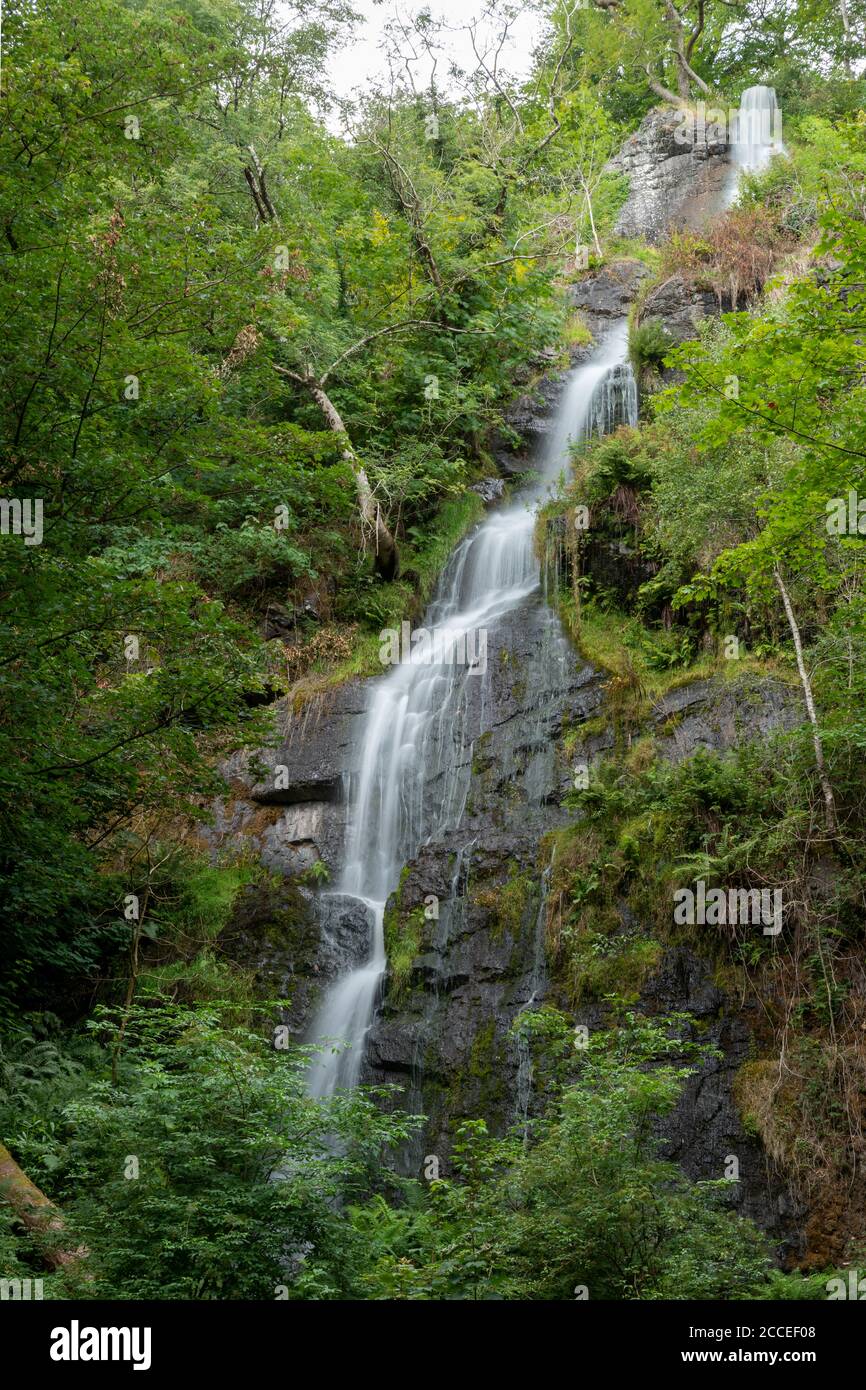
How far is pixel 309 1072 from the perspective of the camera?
1195 cm

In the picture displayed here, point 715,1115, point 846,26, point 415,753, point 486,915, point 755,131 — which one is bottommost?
point 715,1115

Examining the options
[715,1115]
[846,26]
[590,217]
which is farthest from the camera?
[846,26]

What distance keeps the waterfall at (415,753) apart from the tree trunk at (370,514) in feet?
3.19

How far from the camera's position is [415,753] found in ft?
48.5

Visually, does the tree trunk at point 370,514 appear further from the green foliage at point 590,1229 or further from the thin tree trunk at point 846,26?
the thin tree trunk at point 846,26

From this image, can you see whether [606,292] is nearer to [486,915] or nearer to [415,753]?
[415,753]

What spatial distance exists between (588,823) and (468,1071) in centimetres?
317

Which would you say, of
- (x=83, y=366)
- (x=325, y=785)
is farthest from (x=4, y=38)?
(x=325, y=785)

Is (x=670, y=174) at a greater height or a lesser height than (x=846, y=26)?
lesser

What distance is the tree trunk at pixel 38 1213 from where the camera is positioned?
641 cm

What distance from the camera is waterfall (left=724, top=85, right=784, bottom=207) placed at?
94.7 feet

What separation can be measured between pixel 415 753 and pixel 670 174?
23.3m

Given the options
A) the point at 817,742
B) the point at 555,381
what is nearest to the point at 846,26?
the point at 555,381
